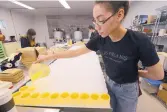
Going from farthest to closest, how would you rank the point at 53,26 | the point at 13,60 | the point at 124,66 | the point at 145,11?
the point at 53,26 → the point at 145,11 → the point at 13,60 → the point at 124,66

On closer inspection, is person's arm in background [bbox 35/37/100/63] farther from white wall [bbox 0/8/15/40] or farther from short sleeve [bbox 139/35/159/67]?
white wall [bbox 0/8/15/40]

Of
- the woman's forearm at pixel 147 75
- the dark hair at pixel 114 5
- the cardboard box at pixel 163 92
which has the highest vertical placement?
the dark hair at pixel 114 5

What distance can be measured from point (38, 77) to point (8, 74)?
24cm

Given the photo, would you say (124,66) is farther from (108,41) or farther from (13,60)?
(13,60)

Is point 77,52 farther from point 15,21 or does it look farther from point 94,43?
point 15,21

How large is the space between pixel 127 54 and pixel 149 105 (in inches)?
73.1

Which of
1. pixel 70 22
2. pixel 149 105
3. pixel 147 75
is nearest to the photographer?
pixel 147 75

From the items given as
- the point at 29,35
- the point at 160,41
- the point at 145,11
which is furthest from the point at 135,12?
the point at 29,35

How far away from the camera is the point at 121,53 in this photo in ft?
2.76

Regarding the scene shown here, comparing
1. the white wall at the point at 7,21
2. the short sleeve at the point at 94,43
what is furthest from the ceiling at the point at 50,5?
the short sleeve at the point at 94,43

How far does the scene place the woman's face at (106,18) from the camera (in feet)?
2.37

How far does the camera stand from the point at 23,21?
23.8ft

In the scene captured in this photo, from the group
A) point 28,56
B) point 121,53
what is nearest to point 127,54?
point 121,53

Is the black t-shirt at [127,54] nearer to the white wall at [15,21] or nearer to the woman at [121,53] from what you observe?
the woman at [121,53]
